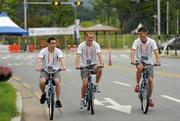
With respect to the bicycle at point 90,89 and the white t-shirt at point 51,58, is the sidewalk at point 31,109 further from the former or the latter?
Answer: the white t-shirt at point 51,58

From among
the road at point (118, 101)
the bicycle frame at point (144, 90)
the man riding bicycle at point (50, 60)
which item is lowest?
the road at point (118, 101)

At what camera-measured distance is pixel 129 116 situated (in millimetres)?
12336

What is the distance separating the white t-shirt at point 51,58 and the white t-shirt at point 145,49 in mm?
1830

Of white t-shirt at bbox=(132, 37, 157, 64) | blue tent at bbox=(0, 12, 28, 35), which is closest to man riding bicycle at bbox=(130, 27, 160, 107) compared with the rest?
white t-shirt at bbox=(132, 37, 157, 64)

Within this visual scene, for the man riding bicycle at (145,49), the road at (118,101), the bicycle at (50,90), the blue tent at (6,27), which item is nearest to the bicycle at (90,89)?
the road at (118,101)

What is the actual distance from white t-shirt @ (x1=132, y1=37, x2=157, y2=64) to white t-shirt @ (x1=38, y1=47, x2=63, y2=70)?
6.00ft

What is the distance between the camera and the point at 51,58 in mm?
12383

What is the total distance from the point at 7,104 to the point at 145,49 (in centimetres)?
343

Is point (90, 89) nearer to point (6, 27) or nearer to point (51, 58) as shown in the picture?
point (51, 58)

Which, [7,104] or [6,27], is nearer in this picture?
[7,104]

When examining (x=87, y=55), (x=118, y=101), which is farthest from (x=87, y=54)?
(x=118, y=101)

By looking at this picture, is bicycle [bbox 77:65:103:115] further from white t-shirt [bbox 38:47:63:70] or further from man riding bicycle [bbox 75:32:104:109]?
white t-shirt [bbox 38:47:63:70]

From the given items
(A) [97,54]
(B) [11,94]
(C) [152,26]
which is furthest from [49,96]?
(C) [152,26]

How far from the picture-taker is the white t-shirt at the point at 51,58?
1235 centimetres
